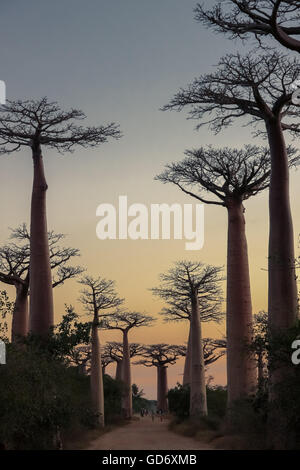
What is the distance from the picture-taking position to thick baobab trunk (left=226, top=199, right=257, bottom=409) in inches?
703

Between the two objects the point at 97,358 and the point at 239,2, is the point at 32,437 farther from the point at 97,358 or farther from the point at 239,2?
the point at 97,358

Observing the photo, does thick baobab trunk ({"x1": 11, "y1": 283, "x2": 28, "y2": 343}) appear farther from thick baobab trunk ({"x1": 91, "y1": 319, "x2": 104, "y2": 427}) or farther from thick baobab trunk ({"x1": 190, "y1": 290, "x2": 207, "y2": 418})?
thick baobab trunk ({"x1": 190, "y1": 290, "x2": 207, "y2": 418})

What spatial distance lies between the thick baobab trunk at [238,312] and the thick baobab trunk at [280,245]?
4.11 m

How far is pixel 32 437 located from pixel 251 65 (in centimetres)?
884

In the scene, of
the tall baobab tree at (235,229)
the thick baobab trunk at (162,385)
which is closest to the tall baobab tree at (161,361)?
the thick baobab trunk at (162,385)

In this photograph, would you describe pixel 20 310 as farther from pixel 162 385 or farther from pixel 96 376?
pixel 162 385

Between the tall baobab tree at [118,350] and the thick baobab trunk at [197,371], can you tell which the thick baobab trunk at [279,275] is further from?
the tall baobab tree at [118,350]

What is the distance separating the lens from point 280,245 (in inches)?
544

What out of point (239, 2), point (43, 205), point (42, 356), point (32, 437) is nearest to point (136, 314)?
point (43, 205)

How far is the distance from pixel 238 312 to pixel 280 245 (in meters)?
4.71

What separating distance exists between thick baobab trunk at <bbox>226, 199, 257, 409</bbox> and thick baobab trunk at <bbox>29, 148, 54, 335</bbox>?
471cm

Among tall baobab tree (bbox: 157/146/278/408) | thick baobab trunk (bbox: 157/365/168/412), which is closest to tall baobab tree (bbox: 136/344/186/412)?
thick baobab trunk (bbox: 157/365/168/412)

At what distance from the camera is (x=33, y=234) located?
18.4 metres

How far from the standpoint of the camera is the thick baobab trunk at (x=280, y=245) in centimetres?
1332
